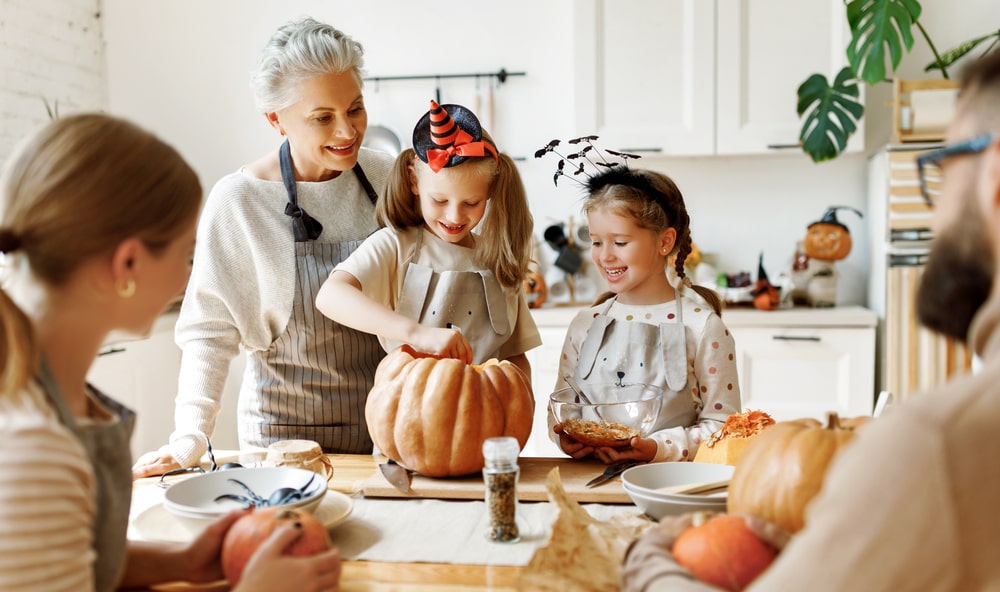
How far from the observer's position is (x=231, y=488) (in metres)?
1.32

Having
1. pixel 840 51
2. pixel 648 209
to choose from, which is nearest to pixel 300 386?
pixel 648 209

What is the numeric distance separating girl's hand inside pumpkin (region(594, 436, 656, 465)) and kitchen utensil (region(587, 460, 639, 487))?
0.6 inches

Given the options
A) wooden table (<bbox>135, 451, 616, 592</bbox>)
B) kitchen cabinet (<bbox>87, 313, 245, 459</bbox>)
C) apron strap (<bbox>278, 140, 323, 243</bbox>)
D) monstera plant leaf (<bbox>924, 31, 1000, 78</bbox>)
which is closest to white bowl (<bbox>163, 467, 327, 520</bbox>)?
wooden table (<bbox>135, 451, 616, 592</bbox>)

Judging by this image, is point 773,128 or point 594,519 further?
point 773,128

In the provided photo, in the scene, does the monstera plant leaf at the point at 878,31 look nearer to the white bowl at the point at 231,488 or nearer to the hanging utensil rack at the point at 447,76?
the hanging utensil rack at the point at 447,76

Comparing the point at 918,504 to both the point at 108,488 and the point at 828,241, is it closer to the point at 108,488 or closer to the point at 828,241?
the point at 108,488

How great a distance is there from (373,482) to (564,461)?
374 mm

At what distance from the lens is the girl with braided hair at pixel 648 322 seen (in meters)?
1.89

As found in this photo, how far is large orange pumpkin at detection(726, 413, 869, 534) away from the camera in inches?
41.7

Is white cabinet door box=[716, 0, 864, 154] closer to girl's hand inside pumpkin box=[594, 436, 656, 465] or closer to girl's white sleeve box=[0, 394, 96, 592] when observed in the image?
girl's hand inside pumpkin box=[594, 436, 656, 465]

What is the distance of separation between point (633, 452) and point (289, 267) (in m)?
0.89

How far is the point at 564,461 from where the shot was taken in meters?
1.63

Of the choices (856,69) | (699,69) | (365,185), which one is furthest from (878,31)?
(365,185)

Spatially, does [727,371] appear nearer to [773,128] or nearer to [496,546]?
[496,546]
